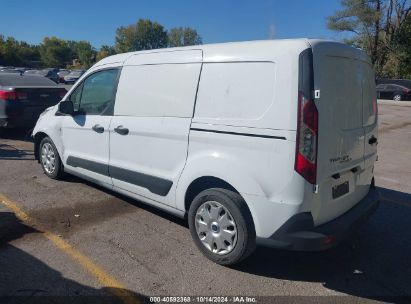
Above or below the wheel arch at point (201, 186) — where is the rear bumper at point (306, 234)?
below

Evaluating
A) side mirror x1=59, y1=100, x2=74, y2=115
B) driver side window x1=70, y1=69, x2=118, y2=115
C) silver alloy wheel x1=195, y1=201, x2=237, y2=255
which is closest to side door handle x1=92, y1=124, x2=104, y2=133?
driver side window x1=70, y1=69, x2=118, y2=115

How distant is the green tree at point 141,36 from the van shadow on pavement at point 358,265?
114635mm

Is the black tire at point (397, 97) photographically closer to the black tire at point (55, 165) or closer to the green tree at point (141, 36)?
the black tire at point (55, 165)

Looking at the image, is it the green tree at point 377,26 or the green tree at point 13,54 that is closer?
the green tree at point 377,26

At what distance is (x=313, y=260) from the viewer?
3646 mm

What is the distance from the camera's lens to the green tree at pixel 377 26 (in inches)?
1571

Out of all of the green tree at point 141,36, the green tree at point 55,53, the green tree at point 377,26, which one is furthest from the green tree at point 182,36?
the green tree at point 377,26

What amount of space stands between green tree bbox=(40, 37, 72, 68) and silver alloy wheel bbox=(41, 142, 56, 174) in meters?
108

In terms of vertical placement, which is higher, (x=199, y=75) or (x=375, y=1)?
(x=375, y=1)

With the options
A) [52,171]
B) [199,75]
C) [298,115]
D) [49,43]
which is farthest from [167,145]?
[49,43]

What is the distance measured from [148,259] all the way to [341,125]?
210 cm

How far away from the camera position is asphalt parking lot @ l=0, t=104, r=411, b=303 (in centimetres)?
311

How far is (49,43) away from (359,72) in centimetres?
12093

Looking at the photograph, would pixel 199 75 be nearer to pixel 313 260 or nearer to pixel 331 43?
pixel 331 43
